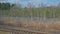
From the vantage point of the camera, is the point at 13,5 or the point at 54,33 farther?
the point at 13,5

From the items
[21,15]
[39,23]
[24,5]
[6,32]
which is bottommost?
[6,32]

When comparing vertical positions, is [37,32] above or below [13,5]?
below

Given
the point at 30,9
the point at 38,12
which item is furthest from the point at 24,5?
the point at 38,12

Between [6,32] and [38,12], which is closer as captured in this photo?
[38,12]

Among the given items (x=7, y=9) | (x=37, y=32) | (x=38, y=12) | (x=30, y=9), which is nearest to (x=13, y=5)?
(x=7, y=9)

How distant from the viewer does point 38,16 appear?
1.68 metres

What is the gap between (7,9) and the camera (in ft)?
5.87

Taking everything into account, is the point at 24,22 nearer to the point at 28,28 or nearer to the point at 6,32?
the point at 28,28

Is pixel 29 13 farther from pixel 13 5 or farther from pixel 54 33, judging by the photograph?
pixel 54 33

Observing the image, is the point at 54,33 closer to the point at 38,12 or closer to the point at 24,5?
the point at 38,12

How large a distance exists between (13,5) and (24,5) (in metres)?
0.16

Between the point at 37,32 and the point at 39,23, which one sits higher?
the point at 39,23

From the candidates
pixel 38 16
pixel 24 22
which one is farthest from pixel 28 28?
pixel 38 16

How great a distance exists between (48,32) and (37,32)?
0.46 feet
